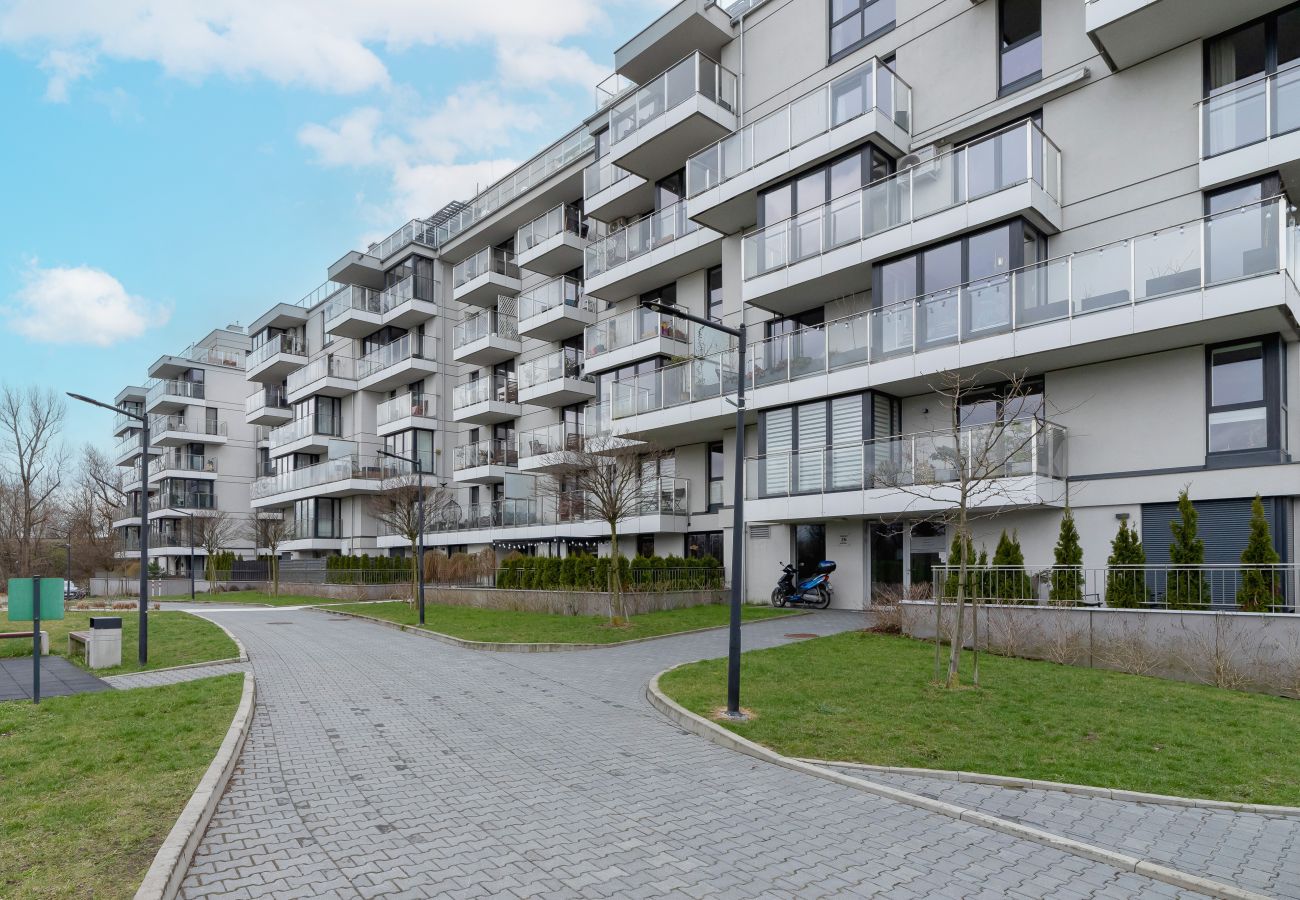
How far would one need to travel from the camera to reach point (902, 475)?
18531 millimetres

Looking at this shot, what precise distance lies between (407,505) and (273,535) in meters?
15.7

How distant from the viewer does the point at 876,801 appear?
7.03 m

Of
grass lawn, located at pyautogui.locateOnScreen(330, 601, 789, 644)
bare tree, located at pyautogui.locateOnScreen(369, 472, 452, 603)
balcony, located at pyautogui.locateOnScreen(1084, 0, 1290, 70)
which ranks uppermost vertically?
balcony, located at pyautogui.locateOnScreen(1084, 0, 1290, 70)

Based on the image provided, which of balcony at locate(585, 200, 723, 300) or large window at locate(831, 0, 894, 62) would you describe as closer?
large window at locate(831, 0, 894, 62)

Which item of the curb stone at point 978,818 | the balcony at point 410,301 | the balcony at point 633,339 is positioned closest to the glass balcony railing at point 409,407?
the balcony at point 410,301

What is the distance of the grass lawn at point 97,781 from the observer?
198 inches

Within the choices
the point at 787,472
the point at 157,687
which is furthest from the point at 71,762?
the point at 787,472

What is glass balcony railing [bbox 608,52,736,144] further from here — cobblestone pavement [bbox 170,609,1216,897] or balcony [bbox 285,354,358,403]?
balcony [bbox 285,354,358,403]

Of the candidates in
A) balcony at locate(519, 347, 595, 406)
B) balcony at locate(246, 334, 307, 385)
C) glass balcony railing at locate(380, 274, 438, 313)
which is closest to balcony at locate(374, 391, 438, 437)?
glass balcony railing at locate(380, 274, 438, 313)

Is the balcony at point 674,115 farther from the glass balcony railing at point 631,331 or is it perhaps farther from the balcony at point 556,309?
the balcony at point 556,309

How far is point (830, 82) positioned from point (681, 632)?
14418 millimetres

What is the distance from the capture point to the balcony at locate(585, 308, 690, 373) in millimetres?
27094

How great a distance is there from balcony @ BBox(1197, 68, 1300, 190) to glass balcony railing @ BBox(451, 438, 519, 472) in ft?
84.7

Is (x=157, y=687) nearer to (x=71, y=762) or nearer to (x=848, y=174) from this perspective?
(x=71, y=762)
